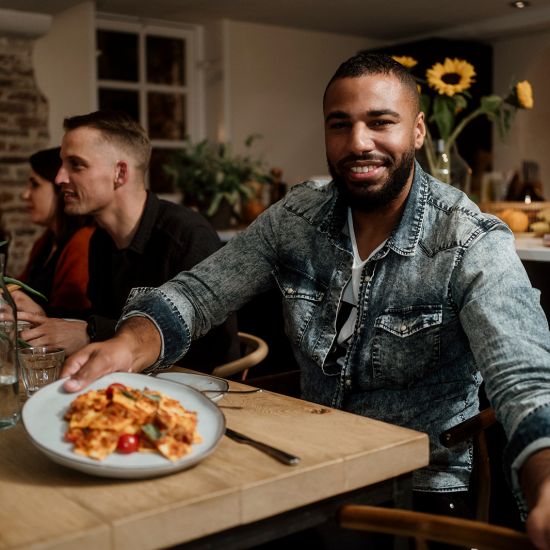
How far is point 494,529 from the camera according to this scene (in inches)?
35.2

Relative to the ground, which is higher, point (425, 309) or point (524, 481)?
point (425, 309)

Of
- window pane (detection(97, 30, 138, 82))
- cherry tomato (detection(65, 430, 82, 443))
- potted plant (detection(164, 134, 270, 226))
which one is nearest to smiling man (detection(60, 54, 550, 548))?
cherry tomato (detection(65, 430, 82, 443))

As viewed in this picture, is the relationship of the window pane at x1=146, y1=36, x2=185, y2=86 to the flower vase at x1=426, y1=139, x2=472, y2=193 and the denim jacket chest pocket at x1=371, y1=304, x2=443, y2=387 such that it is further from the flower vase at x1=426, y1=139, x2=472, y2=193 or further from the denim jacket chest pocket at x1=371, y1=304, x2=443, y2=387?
the denim jacket chest pocket at x1=371, y1=304, x2=443, y2=387

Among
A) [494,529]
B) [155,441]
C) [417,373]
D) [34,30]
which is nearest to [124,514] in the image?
[155,441]

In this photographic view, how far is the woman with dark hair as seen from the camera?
2.62m

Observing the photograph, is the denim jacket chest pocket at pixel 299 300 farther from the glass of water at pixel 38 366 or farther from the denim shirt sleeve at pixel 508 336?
the glass of water at pixel 38 366

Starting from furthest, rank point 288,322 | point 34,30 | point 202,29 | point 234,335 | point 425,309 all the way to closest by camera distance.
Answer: point 202,29, point 34,30, point 234,335, point 288,322, point 425,309

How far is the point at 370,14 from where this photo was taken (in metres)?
6.93

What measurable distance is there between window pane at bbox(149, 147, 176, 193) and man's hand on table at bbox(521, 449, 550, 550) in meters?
6.31

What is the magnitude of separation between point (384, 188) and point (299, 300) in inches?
10.6

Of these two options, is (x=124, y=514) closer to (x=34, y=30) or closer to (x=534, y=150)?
(x=34, y=30)

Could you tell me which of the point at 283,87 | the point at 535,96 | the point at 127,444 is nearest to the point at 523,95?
the point at 127,444

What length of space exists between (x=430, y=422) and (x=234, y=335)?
30.8 inches

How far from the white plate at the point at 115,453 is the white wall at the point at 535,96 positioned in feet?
21.6
